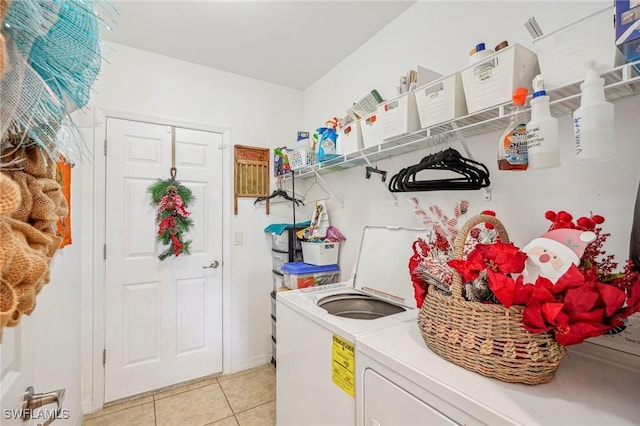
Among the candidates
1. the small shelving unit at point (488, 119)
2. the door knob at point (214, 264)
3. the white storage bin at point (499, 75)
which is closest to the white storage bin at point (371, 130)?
the small shelving unit at point (488, 119)

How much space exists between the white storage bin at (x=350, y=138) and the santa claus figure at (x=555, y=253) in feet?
3.41

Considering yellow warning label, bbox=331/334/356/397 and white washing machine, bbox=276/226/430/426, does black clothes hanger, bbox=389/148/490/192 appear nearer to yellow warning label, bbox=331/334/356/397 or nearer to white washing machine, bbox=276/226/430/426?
Result: white washing machine, bbox=276/226/430/426

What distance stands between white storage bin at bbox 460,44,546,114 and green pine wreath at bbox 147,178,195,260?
2.10 meters

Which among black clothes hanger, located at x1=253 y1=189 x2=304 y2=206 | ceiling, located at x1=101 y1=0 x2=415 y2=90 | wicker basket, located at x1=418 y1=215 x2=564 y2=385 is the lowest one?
wicker basket, located at x1=418 y1=215 x2=564 y2=385

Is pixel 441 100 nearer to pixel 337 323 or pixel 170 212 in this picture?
pixel 337 323

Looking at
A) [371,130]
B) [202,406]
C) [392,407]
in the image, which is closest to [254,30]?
[371,130]

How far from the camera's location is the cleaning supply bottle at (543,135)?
0.85 metres

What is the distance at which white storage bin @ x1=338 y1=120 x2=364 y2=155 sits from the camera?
168 cm

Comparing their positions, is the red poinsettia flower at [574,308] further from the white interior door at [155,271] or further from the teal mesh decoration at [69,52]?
the white interior door at [155,271]

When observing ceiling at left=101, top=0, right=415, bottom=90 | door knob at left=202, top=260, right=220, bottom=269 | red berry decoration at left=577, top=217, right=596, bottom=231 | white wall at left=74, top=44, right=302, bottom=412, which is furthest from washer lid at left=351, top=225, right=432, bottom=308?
ceiling at left=101, top=0, right=415, bottom=90

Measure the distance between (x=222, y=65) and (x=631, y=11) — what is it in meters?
2.52

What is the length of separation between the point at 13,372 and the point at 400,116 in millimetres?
1509

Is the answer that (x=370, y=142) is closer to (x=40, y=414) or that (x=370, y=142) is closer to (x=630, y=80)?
(x=630, y=80)

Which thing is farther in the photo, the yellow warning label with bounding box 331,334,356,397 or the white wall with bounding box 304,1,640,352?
the yellow warning label with bounding box 331,334,356,397
